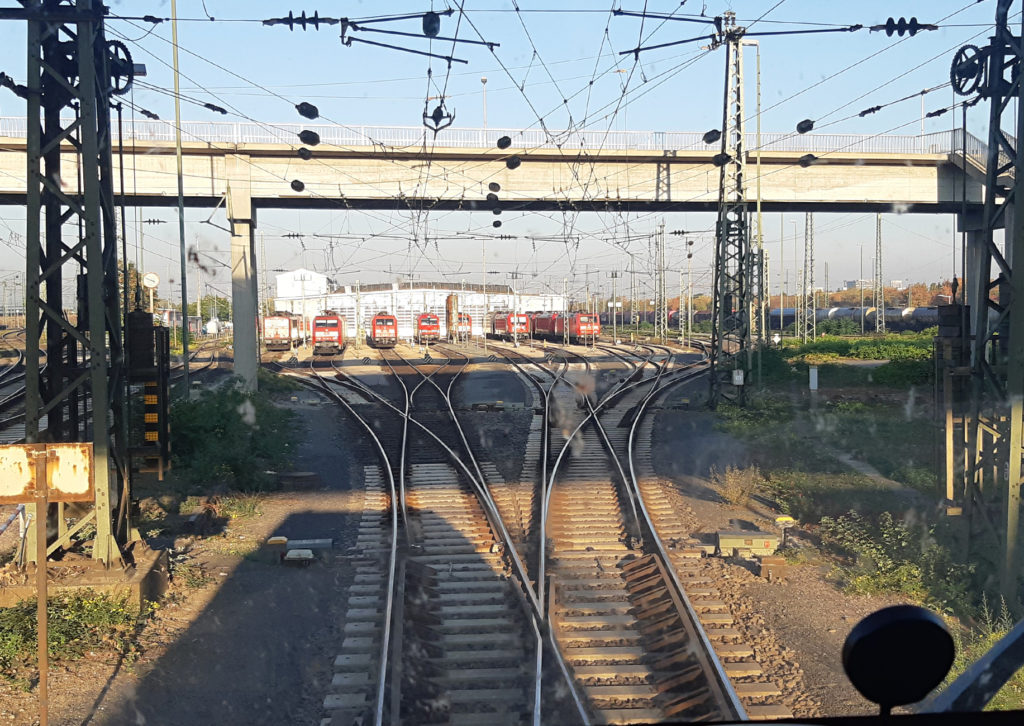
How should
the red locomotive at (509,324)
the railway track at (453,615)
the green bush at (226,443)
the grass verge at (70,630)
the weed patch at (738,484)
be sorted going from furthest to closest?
the red locomotive at (509,324)
the green bush at (226,443)
the weed patch at (738,484)
the grass verge at (70,630)
the railway track at (453,615)

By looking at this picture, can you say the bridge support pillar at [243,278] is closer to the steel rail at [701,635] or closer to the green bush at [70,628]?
the steel rail at [701,635]

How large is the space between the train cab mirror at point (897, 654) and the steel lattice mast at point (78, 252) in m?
7.06

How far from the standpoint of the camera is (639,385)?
27078 millimetres

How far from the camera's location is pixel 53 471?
18.4 ft

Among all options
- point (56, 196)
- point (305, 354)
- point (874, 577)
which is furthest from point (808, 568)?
point (305, 354)

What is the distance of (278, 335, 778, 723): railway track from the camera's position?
622cm

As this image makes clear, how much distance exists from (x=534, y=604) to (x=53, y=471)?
157 inches

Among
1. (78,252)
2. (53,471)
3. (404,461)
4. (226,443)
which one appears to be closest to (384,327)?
(404,461)

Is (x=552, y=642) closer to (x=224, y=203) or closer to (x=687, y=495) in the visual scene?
(x=687, y=495)

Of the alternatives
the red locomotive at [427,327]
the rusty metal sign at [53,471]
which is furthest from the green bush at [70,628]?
the red locomotive at [427,327]

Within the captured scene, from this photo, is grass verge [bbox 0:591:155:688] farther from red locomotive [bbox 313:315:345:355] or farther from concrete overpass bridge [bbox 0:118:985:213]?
red locomotive [bbox 313:315:345:355]

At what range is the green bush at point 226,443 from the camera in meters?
13.5

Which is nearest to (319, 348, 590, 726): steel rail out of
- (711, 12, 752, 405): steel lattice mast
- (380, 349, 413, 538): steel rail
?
(380, 349, 413, 538): steel rail

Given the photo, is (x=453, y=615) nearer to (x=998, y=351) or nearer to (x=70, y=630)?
(x=70, y=630)
